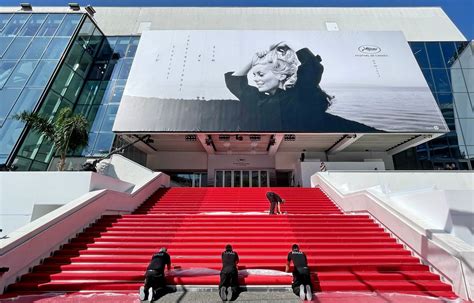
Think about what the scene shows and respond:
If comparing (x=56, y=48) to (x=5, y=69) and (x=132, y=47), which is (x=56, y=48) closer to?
(x=5, y=69)

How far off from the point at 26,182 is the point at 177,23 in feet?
73.9

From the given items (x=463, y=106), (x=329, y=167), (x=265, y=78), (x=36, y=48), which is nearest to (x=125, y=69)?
(x=36, y=48)

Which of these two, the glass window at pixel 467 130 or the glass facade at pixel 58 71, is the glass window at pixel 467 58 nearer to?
the glass window at pixel 467 130

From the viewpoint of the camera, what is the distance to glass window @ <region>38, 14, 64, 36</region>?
18.5m

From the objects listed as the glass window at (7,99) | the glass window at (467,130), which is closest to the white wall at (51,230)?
the glass window at (7,99)

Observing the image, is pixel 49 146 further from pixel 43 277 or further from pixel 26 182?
pixel 43 277

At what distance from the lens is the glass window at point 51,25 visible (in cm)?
1853

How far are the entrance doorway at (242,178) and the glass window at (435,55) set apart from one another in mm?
17750

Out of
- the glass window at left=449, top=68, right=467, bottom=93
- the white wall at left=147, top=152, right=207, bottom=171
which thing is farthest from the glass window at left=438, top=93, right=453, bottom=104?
the white wall at left=147, top=152, right=207, bottom=171

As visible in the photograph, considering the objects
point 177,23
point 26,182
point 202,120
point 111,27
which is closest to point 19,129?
point 26,182

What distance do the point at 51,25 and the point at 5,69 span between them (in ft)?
19.2

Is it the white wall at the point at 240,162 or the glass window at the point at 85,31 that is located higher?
the glass window at the point at 85,31

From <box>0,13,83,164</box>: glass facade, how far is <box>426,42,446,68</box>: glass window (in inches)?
1195

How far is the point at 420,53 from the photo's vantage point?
21484mm
